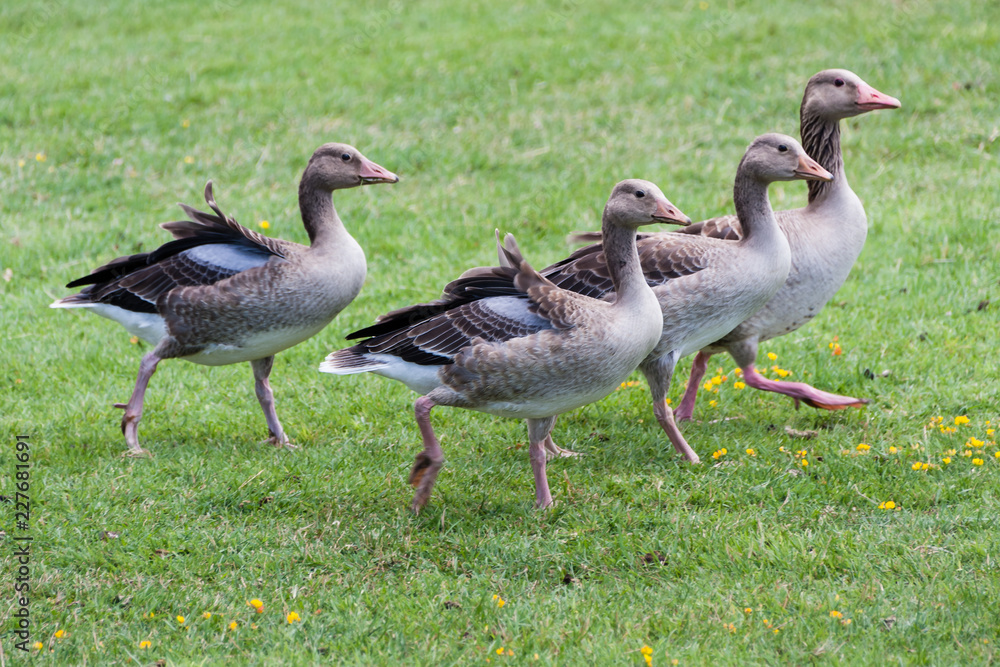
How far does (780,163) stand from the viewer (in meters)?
6.27

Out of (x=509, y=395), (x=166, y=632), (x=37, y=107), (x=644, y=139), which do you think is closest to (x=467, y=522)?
(x=509, y=395)

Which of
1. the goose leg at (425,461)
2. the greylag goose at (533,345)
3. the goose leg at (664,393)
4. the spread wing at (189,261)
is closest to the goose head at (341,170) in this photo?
the spread wing at (189,261)

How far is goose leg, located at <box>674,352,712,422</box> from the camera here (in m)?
7.12

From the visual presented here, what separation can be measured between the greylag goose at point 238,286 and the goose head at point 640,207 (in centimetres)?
168

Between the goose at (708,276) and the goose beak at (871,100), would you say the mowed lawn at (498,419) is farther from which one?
the goose beak at (871,100)

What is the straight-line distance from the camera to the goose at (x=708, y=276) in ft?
20.2

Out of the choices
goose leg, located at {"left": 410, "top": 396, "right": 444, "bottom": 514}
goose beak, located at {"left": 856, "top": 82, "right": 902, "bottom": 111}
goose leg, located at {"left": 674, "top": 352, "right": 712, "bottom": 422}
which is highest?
goose beak, located at {"left": 856, "top": 82, "right": 902, "bottom": 111}

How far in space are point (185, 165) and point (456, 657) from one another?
854cm

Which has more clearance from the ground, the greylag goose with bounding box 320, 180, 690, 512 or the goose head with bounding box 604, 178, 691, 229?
the goose head with bounding box 604, 178, 691, 229

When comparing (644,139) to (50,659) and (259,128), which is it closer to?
(259,128)

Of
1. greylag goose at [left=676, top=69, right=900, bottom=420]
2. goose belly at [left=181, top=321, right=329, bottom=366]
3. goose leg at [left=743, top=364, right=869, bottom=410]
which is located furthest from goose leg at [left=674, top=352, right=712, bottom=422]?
goose belly at [left=181, top=321, right=329, bottom=366]

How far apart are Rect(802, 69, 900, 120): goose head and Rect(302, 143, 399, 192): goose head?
9.72ft

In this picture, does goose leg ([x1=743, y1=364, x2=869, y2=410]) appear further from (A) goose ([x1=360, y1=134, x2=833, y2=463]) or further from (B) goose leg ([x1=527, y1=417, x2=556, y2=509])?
(B) goose leg ([x1=527, y1=417, x2=556, y2=509])

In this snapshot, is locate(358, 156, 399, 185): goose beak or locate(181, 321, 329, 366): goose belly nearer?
locate(181, 321, 329, 366): goose belly
